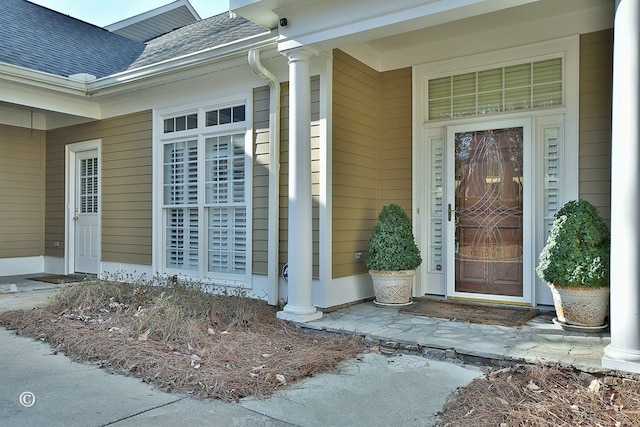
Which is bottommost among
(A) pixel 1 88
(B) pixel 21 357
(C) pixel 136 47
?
(B) pixel 21 357

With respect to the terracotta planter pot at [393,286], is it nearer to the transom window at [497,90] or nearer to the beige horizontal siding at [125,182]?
the transom window at [497,90]

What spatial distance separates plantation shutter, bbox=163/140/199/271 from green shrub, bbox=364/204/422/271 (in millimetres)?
2334

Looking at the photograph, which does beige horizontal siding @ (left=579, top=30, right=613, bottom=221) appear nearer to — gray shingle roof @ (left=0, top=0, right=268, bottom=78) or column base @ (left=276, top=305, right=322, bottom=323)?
column base @ (left=276, top=305, right=322, bottom=323)

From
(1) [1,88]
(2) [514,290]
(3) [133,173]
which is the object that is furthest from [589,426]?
(1) [1,88]

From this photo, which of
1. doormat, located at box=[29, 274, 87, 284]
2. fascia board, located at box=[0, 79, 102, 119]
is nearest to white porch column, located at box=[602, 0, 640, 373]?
fascia board, located at box=[0, 79, 102, 119]

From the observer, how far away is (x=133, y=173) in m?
6.50

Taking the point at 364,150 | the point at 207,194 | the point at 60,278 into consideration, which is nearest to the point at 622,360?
the point at 364,150

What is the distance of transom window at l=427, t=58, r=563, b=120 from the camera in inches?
176

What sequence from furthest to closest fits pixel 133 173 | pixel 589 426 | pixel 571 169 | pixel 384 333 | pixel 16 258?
pixel 16 258 < pixel 133 173 < pixel 571 169 < pixel 384 333 < pixel 589 426

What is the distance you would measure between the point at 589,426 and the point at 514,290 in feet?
8.29

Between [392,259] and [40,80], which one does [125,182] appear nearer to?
[40,80]

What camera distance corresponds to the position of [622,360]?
8.90ft

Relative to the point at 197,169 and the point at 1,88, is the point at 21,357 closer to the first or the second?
the point at 197,169

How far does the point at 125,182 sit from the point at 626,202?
5923mm
